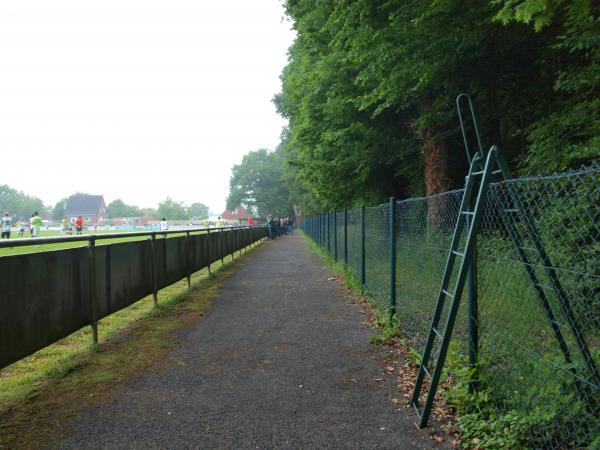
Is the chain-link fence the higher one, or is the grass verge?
the chain-link fence

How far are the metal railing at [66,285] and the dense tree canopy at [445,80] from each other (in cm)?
561

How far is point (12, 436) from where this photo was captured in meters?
3.10

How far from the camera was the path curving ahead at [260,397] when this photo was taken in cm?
309

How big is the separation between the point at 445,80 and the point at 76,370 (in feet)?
29.8

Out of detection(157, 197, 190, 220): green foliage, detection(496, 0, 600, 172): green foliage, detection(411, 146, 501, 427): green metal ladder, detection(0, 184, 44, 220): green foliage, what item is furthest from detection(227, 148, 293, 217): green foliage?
detection(0, 184, 44, 220): green foliage

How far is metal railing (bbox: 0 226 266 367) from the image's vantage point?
140 inches

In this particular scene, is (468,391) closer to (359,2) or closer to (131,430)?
(131,430)

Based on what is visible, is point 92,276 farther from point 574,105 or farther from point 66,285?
point 574,105

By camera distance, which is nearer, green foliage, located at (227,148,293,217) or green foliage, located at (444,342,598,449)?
green foliage, located at (444,342,598,449)

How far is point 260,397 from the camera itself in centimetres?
379

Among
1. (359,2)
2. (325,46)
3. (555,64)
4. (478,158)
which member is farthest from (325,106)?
(478,158)

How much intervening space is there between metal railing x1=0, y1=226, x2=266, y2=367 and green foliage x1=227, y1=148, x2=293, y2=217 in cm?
8246

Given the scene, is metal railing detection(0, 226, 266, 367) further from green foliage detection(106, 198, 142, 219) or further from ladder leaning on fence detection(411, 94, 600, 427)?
green foliage detection(106, 198, 142, 219)

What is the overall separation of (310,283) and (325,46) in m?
6.51
